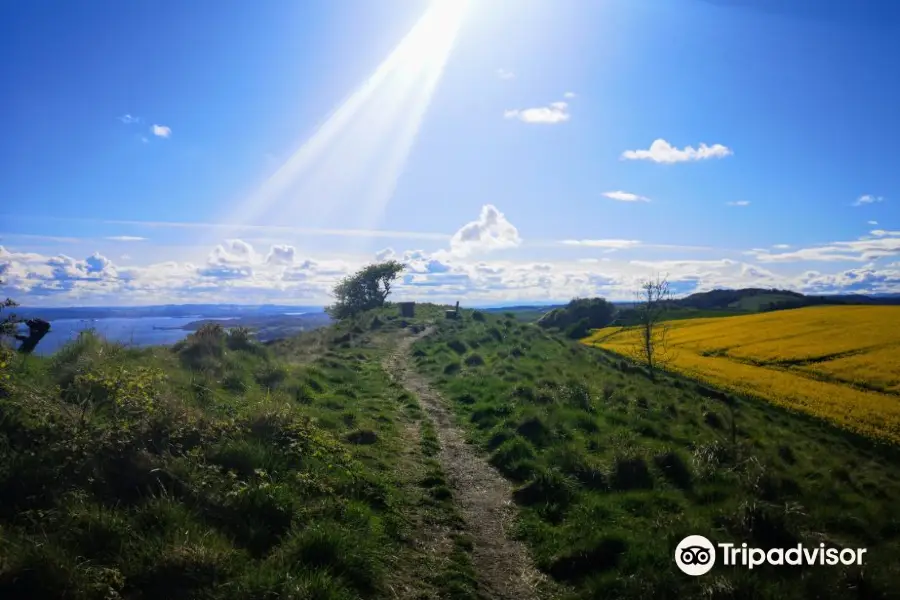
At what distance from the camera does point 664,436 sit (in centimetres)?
1321

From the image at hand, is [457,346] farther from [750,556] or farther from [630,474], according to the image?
[750,556]

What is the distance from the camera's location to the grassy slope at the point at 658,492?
6.32 m

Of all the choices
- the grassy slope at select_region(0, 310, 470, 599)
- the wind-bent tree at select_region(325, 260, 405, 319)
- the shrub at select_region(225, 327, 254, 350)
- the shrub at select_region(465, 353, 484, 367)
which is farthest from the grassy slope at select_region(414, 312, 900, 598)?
the wind-bent tree at select_region(325, 260, 405, 319)

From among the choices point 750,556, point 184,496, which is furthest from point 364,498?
point 750,556

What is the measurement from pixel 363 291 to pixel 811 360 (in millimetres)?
51549

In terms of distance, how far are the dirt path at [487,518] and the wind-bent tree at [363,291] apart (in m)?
53.4

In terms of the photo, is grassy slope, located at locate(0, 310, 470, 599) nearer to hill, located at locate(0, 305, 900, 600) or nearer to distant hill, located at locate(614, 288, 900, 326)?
hill, located at locate(0, 305, 900, 600)

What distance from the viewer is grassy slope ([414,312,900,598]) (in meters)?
6.32

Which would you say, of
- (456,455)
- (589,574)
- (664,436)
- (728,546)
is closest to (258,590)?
(589,574)

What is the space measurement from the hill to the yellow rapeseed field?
1527cm

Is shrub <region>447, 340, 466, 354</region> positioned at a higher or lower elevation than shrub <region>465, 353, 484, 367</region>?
higher

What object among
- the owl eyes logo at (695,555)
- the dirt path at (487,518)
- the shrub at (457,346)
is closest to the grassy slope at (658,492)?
the owl eyes logo at (695,555)

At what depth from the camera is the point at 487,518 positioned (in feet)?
29.0

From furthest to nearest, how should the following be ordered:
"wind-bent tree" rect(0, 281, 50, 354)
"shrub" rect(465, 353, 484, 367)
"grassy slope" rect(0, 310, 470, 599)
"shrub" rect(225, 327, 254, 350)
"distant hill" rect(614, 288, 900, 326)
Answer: "distant hill" rect(614, 288, 900, 326) < "shrub" rect(465, 353, 484, 367) < "shrub" rect(225, 327, 254, 350) < "wind-bent tree" rect(0, 281, 50, 354) < "grassy slope" rect(0, 310, 470, 599)
